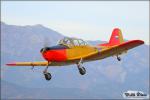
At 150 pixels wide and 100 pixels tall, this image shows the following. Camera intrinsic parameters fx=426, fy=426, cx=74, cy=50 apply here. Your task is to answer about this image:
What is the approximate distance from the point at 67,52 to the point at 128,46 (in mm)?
4981

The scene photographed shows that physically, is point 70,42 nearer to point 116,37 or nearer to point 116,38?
point 116,38

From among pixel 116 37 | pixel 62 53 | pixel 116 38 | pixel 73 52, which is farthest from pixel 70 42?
pixel 116 37

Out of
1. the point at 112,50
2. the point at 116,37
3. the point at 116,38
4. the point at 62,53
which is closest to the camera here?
the point at 62,53

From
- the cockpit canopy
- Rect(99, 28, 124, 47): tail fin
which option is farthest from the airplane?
Rect(99, 28, 124, 47): tail fin

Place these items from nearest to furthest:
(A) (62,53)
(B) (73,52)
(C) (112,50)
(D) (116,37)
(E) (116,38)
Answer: (A) (62,53), (B) (73,52), (C) (112,50), (E) (116,38), (D) (116,37)

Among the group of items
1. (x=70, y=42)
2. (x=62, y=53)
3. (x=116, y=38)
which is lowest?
(x=62, y=53)

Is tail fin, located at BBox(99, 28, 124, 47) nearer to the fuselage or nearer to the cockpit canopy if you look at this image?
the cockpit canopy

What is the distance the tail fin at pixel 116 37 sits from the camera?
158 ft

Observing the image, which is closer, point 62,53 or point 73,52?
point 62,53

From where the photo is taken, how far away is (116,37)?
49.0 metres

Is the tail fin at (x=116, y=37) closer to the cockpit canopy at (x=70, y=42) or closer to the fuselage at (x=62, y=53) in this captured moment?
the cockpit canopy at (x=70, y=42)

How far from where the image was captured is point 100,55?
118ft

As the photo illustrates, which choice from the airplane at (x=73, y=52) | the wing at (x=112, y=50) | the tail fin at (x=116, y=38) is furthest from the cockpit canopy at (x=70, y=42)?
the tail fin at (x=116, y=38)

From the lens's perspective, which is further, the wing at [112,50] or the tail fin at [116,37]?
the tail fin at [116,37]
